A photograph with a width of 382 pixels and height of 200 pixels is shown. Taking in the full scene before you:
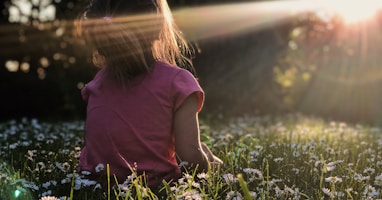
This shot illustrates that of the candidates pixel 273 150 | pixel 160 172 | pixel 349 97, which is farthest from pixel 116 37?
pixel 349 97

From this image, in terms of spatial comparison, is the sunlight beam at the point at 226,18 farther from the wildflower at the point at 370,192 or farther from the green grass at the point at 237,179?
the wildflower at the point at 370,192

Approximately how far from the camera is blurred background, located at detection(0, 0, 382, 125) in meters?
11.5

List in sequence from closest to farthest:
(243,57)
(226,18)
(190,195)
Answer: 1. (190,195)
2. (226,18)
3. (243,57)

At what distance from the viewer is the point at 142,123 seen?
9.54 ft

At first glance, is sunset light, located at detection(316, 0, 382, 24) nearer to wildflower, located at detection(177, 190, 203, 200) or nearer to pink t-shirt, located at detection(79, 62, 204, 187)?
pink t-shirt, located at detection(79, 62, 204, 187)

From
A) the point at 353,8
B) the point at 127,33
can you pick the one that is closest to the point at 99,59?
the point at 127,33

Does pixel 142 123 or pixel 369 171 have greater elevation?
pixel 142 123

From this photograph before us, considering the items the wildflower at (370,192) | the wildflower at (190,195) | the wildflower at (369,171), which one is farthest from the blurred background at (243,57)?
the wildflower at (190,195)

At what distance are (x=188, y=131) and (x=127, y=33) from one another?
1.96ft

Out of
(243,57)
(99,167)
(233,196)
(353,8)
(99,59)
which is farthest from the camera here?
(353,8)

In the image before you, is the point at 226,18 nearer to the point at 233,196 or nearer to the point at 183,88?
the point at 183,88

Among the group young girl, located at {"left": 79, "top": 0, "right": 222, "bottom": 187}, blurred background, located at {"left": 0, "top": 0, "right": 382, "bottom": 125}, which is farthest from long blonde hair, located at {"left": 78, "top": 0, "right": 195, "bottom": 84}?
blurred background, located at {"left": 0, "top": 0, "right": 382, "bottom": 125}

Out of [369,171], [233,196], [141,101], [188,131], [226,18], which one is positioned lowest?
[369,171]

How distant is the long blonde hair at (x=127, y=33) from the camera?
2.74 meters
